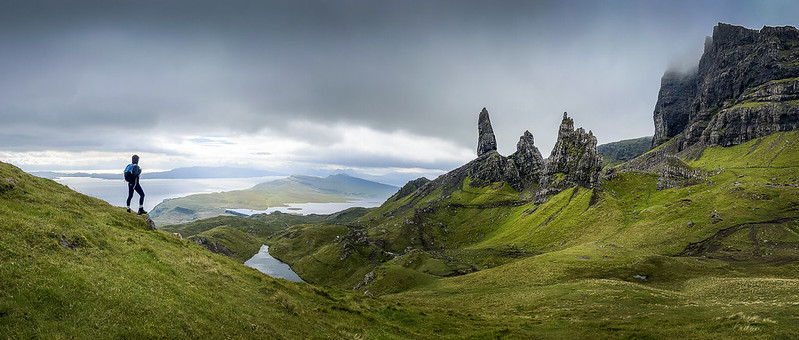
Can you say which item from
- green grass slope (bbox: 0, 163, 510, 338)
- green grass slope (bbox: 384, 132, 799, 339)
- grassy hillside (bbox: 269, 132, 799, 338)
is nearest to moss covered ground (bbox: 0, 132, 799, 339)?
green grass slope (bbox: 0, 163, 510, 338)

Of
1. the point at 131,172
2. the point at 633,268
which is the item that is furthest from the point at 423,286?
the point at 131,172

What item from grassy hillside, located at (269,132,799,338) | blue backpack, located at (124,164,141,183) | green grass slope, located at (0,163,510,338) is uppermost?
blue backpack, located at (124,164,141,183)

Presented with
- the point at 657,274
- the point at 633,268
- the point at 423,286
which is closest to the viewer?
the point at 657,274

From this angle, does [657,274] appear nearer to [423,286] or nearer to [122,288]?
[423,286]

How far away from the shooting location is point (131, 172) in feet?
99.1

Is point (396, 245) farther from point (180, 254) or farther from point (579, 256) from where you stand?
point (180, 254)

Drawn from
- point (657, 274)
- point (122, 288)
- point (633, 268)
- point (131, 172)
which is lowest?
point (657, 274)

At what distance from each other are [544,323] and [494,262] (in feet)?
265

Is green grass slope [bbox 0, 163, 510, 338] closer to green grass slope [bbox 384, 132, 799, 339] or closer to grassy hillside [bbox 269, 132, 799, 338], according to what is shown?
green grass slope [bbox 384, 132, 799, 339]

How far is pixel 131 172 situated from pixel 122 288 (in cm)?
1710

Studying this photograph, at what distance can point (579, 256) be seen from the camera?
8288 cm

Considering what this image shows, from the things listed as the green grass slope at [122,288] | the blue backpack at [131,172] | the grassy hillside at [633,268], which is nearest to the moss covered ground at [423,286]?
the green grass slope at [122,288]

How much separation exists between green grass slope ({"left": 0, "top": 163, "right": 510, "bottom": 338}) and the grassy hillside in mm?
22037

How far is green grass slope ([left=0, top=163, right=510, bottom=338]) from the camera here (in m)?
14.5
